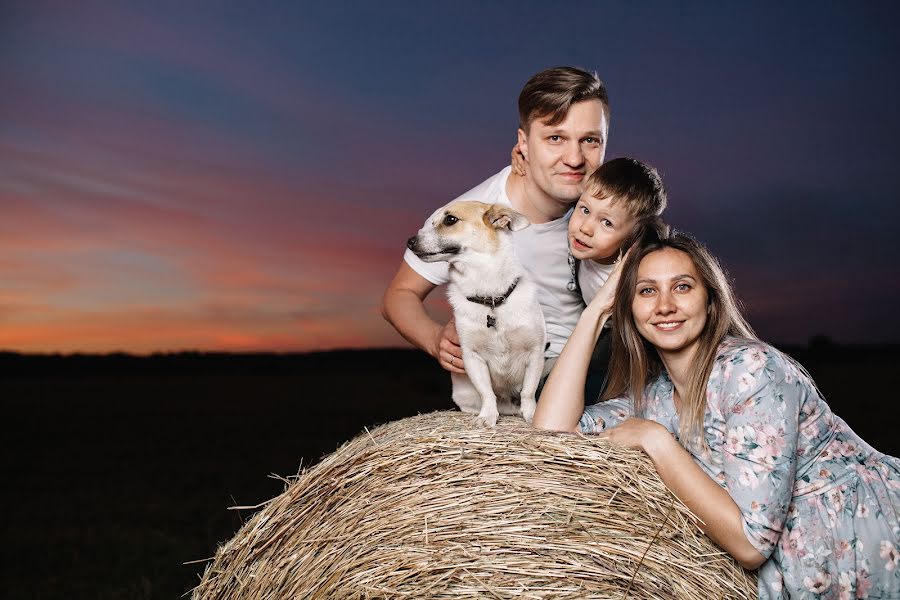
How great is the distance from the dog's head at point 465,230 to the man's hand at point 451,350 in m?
0.38

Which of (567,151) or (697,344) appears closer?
(697,344)

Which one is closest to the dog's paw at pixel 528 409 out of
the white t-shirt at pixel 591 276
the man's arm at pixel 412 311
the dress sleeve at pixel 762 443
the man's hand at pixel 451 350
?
the man's hand at pixel 451 350

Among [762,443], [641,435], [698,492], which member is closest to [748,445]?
[762,443]

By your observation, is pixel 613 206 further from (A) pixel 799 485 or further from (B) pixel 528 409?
(A) pixel 799 485

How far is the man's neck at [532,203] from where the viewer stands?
375 centimetres

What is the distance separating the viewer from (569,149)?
3.53 metres

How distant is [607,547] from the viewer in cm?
231

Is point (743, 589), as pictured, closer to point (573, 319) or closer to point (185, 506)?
point (573, 319)

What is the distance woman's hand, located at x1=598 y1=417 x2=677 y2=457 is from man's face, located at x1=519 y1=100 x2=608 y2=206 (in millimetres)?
1368

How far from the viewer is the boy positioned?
3184 mm

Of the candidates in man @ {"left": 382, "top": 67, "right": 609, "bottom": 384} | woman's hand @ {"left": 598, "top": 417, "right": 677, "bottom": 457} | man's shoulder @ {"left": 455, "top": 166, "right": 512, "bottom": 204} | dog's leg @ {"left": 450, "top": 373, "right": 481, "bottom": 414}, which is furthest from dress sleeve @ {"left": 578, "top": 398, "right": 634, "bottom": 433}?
man's shoulder @ {"left": 455, "top": 166, "right": 512, "bottom": 204}

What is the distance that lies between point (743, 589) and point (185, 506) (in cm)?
543

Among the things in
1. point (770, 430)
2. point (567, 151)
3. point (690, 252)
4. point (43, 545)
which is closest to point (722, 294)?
point (690, 252)

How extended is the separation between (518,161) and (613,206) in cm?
87
